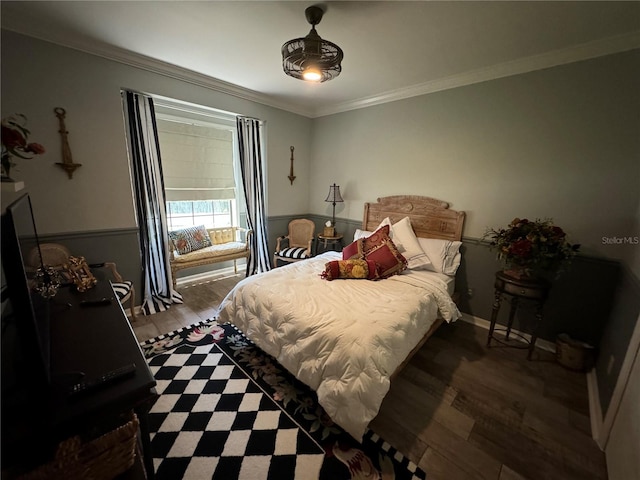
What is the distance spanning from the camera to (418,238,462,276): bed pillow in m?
2.74

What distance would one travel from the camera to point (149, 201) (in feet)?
9.64

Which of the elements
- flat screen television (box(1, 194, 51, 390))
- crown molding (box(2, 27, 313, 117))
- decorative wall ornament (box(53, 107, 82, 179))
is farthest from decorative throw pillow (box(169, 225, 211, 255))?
flat screen television (box(1, 194, 51, 390))

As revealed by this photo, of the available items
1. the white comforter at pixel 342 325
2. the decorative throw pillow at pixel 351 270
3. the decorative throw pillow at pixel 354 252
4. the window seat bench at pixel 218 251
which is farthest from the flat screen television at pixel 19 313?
the window seat bench at pixel 218 251

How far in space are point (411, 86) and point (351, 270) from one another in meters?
2.33

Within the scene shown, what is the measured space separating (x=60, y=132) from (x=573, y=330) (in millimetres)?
5048

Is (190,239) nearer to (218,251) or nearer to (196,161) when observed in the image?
(218,251)

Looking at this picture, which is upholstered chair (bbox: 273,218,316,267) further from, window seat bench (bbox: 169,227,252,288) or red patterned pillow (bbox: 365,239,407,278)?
red patterned pillow (bbox: 365,239,407,278)

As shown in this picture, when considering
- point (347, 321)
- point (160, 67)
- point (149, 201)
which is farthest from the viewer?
point (149, 201)

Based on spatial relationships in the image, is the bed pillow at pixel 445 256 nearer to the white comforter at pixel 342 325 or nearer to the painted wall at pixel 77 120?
the white comforter at pixel 342 325

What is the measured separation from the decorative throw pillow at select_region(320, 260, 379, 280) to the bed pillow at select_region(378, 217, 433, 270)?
513 mm

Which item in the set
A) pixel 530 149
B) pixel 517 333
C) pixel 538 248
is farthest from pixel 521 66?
pixel 517 333

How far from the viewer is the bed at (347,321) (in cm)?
144

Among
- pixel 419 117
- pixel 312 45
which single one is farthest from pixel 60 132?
pixel 419 117

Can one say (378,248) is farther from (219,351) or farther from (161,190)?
(161,190)
